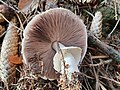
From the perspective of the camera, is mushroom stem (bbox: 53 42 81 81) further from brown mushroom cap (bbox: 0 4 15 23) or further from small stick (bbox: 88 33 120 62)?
brown mushroom cap (bbox: 0 4 15 23)

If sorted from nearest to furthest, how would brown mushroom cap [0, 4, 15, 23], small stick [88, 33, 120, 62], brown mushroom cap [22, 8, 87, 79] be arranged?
1. brown mushroom cap [22, 8, 87, 79]
2. small stick [88, 33, 120, 62]
3. brown mushroom cap [0, 4, 15, 23]

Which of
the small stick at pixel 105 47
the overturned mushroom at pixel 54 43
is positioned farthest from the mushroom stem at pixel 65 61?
the small stick at pixel 105 47

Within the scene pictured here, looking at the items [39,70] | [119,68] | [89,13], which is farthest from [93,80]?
[89,13]

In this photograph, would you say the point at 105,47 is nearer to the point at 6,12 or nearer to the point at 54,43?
the point at 54,43

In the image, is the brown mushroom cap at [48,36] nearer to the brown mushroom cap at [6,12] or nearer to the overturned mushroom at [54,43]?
the overturned mushroom at [54,43]

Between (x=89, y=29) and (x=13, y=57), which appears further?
(x=89, y=29)

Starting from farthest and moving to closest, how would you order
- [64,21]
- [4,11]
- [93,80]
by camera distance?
[4,11]
[93,80]
[64,21]

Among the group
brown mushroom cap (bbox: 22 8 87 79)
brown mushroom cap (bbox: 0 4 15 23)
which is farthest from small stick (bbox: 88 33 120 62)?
brown mushroom cap (bbox: 0 4 15 23)

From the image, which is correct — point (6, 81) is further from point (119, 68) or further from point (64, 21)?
point (119, 68)
